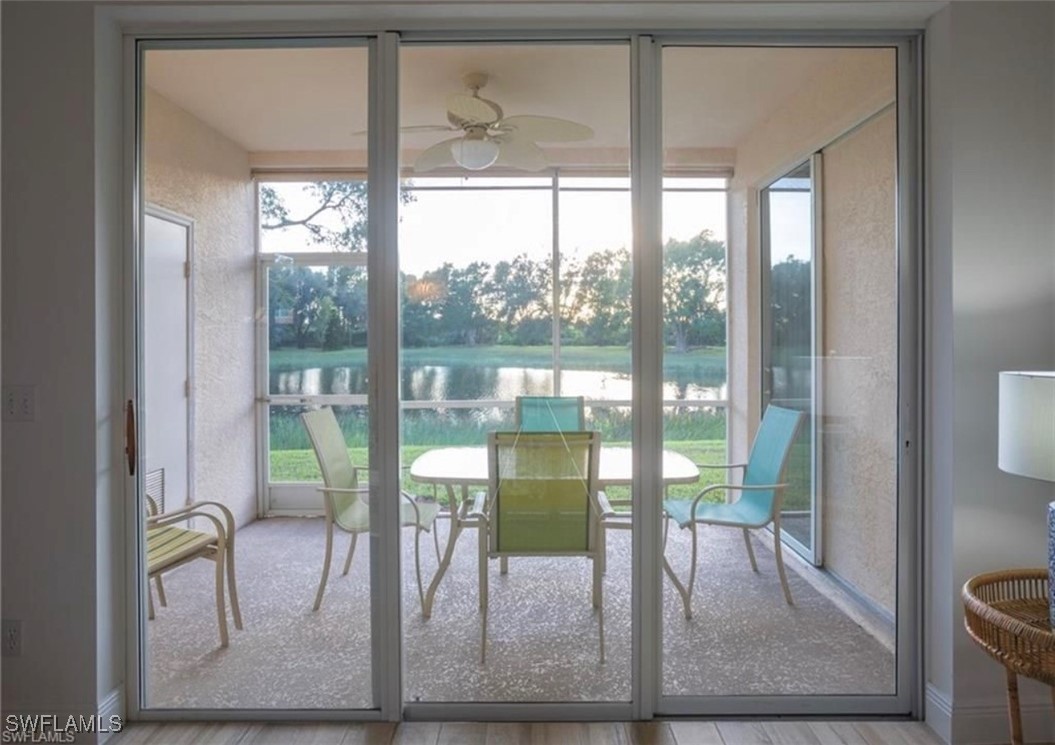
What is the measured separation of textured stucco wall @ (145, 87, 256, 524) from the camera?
2.29 meters

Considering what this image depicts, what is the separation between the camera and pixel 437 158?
2.23 m

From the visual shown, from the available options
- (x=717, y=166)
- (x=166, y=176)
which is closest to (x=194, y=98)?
(x=166, y=176)

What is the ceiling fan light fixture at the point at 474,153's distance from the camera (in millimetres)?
2232

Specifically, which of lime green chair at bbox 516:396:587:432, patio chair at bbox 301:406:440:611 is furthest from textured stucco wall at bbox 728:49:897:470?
patio chair at bbox 301:406:440:611

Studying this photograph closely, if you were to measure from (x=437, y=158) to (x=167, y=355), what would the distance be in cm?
126

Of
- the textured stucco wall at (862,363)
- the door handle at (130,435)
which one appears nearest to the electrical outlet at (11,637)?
Result: the door handle at (130,435)

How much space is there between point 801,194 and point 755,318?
1.74 feet

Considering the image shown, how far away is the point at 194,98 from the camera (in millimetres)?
2340

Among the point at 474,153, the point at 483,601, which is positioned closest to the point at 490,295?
the point at 474,153

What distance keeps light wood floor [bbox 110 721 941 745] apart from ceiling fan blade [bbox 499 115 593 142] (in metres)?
2.14

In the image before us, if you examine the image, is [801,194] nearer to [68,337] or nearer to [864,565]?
[864,565]

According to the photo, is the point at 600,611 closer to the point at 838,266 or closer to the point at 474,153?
the point at 838,266

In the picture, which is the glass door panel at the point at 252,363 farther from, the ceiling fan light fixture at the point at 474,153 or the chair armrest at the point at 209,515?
the ceiling fan light fixture at the point at 474,153

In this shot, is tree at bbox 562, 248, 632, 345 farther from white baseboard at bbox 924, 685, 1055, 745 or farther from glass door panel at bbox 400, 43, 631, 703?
white baseboard at bbox 924, 685, 1055, 745
